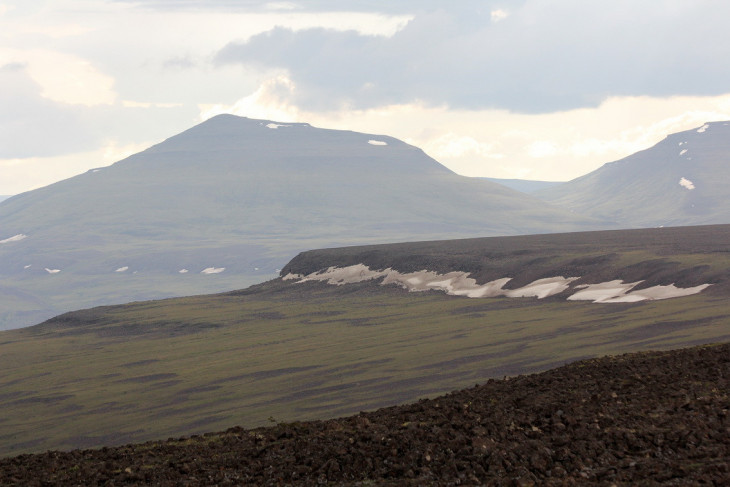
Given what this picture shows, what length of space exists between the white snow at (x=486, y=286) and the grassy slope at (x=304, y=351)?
100 inches

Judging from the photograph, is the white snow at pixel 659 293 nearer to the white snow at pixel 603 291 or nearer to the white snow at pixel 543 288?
the white snow at pixel 603 291

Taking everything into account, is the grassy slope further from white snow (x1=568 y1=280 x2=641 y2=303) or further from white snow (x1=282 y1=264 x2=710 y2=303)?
white snow (x1=282 y1=264 x2=710 y2=303)

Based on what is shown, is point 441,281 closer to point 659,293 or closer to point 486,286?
point 486,286

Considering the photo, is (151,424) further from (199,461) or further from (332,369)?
(199,461)

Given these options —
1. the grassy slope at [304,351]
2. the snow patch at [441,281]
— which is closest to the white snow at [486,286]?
the snow patch at [441,281]

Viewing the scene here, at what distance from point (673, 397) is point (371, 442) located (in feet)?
26.9

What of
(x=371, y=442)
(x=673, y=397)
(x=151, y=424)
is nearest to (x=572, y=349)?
(x=151, y=424)

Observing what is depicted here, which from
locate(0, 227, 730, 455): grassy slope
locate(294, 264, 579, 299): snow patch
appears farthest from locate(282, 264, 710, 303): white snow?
locate(0, 227, 730, 455): grassy slope

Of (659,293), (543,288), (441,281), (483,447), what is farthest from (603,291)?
(483,447)

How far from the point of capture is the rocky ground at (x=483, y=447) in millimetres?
17562

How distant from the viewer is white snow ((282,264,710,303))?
7656 centimetres

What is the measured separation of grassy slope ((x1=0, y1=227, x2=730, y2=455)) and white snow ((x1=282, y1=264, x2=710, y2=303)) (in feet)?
8.33

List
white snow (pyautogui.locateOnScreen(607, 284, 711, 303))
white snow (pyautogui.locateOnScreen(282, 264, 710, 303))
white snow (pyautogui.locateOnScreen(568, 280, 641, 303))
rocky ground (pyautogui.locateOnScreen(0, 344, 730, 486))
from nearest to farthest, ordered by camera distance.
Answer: rocky ground (pyautogui.locateOnScreen(0, 344, 730, 486))
white snow (pyautogui.locateOnScreen(607, 284, 711, 303))
white snow (pyautogui.locateOnScreen(282, 264, 710, 303))
white snow (pyautogui.locateOnScreen(568, 280, 641, 303))

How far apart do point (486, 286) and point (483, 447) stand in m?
79.2
